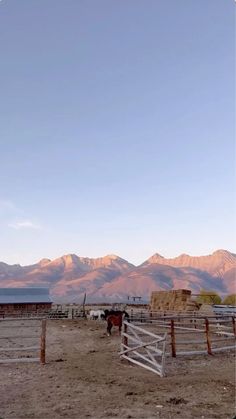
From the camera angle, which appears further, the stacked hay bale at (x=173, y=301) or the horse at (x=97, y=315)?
the stacked hay bale at (x=173, y=301)

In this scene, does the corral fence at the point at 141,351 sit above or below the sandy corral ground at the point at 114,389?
above

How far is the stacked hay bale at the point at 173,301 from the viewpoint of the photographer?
37.5m

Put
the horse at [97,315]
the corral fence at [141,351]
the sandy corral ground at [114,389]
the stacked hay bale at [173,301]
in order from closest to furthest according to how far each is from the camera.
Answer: the sandy corral ground at [114,389] → the corral fence at [141,351] → the horse at [97,315] → the stacked hay bale at [173,301]

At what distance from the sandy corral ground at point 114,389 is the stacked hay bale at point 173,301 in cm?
2398

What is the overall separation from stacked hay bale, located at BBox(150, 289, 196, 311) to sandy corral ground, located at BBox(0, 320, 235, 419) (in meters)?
24.0

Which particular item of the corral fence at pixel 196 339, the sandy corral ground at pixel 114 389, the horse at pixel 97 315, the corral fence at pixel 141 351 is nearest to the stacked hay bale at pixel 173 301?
the horse at pixel 97 315

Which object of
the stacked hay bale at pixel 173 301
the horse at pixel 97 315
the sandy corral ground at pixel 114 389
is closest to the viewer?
the sandy corral ground at pixel 114 389

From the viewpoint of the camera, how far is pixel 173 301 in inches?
1554

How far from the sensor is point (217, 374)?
1095cm

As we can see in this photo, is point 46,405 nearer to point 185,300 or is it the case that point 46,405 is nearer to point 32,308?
point 185,300

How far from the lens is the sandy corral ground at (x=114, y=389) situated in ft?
24.6

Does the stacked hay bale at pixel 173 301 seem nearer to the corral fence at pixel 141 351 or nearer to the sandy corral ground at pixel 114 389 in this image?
the sandy corral ground at pixel 114 389

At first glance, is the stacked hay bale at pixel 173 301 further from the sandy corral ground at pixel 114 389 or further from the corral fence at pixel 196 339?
the sandy corral ground at pixel 114 389

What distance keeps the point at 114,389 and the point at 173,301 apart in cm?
3118
